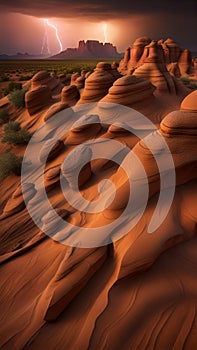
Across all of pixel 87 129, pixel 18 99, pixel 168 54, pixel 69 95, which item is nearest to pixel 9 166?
pixel 87 129

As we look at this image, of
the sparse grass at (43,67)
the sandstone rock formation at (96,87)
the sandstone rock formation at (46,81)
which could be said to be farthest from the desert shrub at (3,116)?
the sparse grass at (43,67)

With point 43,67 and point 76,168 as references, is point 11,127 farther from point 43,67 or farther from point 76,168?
point 43,67

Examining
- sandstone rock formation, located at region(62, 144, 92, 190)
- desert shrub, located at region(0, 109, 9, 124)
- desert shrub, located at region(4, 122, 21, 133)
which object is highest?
desert shrub, located at region(0, 109, 9, 124)

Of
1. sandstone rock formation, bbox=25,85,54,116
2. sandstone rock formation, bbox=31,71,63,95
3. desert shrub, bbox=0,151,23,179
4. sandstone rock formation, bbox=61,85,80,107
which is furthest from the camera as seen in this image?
sandstone rock formation, bbox=31,71,63,95

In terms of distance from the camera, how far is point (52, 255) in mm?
4559

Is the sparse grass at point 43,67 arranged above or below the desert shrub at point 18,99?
above

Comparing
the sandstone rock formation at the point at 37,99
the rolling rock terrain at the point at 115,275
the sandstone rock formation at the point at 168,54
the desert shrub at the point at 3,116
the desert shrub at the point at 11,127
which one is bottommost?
the rolling rock terrain at the point at 115,275

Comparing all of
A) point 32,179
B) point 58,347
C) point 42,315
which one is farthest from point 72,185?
point 58,347

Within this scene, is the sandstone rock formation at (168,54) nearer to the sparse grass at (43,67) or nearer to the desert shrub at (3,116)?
the sparse grass at (43,67)

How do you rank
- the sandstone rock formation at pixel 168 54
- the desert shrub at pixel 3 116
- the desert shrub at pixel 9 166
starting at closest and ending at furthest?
the desert shrub at pixel 9 166 → the desert shrub at pixel 3 116 → the sandstone rock formation at pixel 168 54

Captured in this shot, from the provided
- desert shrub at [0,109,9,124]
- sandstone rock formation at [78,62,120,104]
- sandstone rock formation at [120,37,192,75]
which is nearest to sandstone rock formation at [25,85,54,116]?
desert shrub at [0,109,9,124]

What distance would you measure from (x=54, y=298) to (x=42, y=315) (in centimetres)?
33

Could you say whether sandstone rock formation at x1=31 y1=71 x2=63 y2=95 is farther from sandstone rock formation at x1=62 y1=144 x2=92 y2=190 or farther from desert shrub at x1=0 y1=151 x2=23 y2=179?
sandstone rock formation at x1=62 y1=144 x2=92 y2=190

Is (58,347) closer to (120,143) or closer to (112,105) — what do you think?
(120,143)
